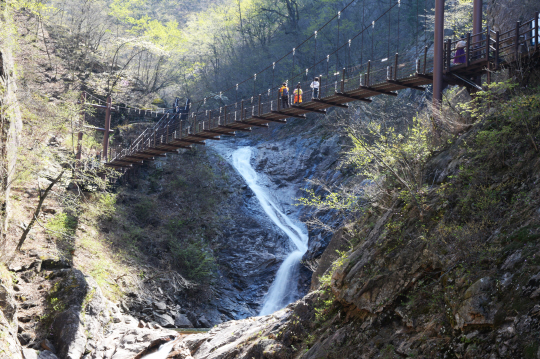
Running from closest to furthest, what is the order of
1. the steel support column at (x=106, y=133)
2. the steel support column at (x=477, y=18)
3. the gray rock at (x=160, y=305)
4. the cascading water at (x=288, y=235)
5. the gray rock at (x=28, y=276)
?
the steel support column at (x=477, y=18) → the gray rock at (x=28, y=276) → the gray rock at (x=160, y=305) → the cascading water at (x=288, y=235) → the steel support column at (x=106, y=133)

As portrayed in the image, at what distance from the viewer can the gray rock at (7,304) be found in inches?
411

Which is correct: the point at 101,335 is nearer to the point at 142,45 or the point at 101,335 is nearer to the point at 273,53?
the point at 142,45

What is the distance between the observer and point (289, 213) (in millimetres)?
24812

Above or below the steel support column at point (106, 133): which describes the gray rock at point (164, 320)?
below

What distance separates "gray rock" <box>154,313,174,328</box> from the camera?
1705 cm

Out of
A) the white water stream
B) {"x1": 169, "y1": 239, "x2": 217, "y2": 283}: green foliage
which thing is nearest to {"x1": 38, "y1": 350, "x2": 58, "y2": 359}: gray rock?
the white water stream

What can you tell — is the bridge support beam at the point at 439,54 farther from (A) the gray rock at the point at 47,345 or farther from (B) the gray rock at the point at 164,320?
(B) the gray rock at the point at 164,320

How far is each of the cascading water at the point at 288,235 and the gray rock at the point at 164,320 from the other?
12.5ft

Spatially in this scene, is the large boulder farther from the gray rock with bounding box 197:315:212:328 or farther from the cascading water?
the cascading water

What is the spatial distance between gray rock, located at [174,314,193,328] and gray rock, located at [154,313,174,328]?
0.85 feet

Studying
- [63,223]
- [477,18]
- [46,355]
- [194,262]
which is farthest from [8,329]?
[477,18]

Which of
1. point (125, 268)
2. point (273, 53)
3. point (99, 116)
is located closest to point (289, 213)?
point (125, 268)

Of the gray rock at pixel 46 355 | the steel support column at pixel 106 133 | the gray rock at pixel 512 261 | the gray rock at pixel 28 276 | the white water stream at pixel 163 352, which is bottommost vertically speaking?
the white water stream at pixel 163 352

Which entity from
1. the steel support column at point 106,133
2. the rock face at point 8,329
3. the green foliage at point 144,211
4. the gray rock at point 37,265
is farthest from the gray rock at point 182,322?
the steel support column at point 106,133
